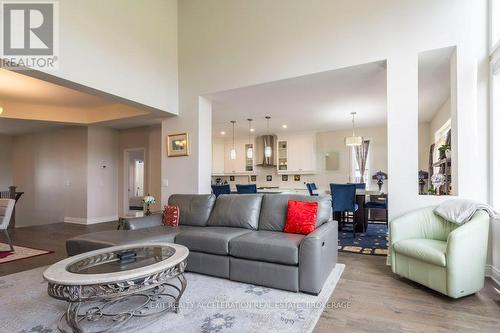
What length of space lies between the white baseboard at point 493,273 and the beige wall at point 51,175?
7.72 m

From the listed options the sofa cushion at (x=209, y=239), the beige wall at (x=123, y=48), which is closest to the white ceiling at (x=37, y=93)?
the beige wall at (x=123, y=48)

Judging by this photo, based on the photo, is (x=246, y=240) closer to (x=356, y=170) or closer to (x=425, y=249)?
(x=425, y=249)

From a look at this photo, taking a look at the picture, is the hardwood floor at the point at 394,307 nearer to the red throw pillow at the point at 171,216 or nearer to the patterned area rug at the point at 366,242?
the patterned area rug at the point at 366,242

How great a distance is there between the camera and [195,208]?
155 inches

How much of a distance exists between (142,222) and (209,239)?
3.98 feet

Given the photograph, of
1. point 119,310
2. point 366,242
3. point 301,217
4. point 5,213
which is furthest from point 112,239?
point 366,242

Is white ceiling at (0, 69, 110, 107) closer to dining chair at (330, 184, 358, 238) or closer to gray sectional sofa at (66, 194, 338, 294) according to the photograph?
gray sectional sofa at (66, 194, 338, 294)

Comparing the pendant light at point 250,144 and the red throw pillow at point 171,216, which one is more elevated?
the pendant light at point 250,144

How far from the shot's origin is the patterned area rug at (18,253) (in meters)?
3.83

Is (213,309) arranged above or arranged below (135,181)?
below

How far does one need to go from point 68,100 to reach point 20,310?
4.58m

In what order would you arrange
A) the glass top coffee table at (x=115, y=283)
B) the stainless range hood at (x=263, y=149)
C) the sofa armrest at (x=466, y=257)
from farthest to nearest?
1. the stainless range hood at (x=263, y=149)
2. the sofa armrest at (x=466, y=257)
3. the glass top coffee table at (x=115, y=283)

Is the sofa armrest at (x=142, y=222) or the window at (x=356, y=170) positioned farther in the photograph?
the window at (x=356, y=170)

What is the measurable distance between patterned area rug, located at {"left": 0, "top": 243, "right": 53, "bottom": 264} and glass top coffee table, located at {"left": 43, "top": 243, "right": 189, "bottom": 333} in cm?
236
